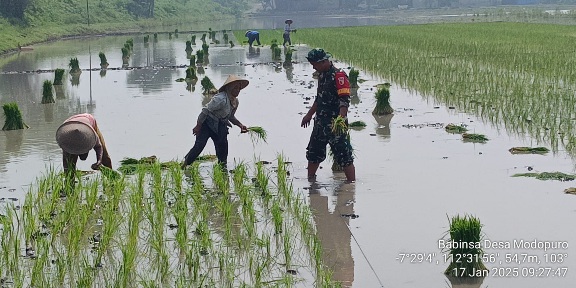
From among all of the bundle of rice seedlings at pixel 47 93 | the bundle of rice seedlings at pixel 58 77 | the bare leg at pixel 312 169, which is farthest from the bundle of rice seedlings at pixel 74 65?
the bare leg at pixel 312 169

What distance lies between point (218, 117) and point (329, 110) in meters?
1.17

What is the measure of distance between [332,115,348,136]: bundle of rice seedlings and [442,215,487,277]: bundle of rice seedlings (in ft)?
8.15

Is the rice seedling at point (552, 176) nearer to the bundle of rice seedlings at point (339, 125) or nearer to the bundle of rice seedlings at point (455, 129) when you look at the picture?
the bundle of rice seedlings at point (339, 125)

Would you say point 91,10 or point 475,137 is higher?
point 91,10

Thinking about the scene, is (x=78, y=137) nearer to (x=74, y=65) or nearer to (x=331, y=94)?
(x=331, y=94)

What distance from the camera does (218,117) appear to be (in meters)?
8.58

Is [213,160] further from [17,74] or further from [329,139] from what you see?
[17,74]

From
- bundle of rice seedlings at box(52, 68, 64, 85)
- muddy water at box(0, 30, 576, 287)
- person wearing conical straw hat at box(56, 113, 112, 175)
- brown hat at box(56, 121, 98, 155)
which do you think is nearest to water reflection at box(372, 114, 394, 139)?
muddy water at box(0, 30, 576, 287)

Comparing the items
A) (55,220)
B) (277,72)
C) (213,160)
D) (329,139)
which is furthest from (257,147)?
(277,72)

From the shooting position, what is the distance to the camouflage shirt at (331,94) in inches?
307

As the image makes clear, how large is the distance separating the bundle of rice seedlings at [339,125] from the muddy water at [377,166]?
0.49 m

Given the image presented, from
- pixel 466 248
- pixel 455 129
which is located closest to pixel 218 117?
pixel 455 129

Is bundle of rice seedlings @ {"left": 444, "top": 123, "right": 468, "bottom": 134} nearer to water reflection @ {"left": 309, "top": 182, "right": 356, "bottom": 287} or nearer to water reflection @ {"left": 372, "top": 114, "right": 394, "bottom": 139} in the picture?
water reflection @ {"left": 372, "top": 114, "right": 394, "bottom": 139}

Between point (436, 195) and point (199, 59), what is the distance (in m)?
16.7
